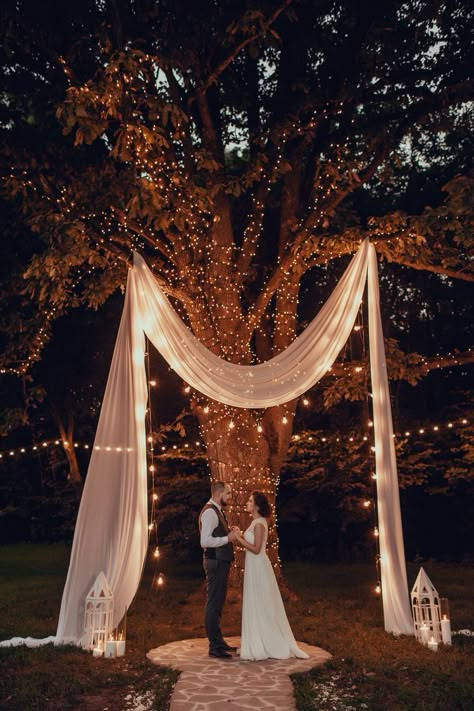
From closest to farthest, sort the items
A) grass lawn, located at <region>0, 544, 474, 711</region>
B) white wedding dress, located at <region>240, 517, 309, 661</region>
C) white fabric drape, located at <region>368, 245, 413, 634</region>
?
grass lawn, located at <region>0, 544, 474, 711</region>, white wedding dress, located at <region>240, 517, 309, 661</region>, white fabric drape, located at <region>368, 245, 413, 634</region>

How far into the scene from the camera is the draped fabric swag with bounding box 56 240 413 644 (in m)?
6.96

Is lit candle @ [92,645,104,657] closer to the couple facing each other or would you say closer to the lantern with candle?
the couple facing each other

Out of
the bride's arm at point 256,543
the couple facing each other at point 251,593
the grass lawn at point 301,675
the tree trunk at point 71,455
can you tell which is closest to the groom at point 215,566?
the couple facing each other at point 251,593

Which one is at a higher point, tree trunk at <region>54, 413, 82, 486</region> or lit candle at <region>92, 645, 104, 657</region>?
tree trunk at <region>54, 413, 82, 486</region>

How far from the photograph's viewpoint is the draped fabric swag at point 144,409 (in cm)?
696

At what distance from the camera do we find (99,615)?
6633 mm

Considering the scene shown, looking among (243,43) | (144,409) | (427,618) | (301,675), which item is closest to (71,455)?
(144,409)

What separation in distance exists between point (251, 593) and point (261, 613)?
0.19 meters

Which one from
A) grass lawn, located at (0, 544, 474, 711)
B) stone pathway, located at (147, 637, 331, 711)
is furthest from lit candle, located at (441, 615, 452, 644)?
stone pathway, located at (147, 637, 331, 711)

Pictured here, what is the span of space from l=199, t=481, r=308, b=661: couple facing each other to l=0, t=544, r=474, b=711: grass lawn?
514 millimetres

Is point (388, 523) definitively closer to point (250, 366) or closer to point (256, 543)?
point (256, 543)

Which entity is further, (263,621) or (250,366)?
(250,366)

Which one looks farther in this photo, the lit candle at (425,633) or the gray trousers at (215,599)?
the lit candle at (425,633)

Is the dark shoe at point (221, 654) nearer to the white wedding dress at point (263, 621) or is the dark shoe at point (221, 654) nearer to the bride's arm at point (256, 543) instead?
the white wedding dress at point (263, 621)
